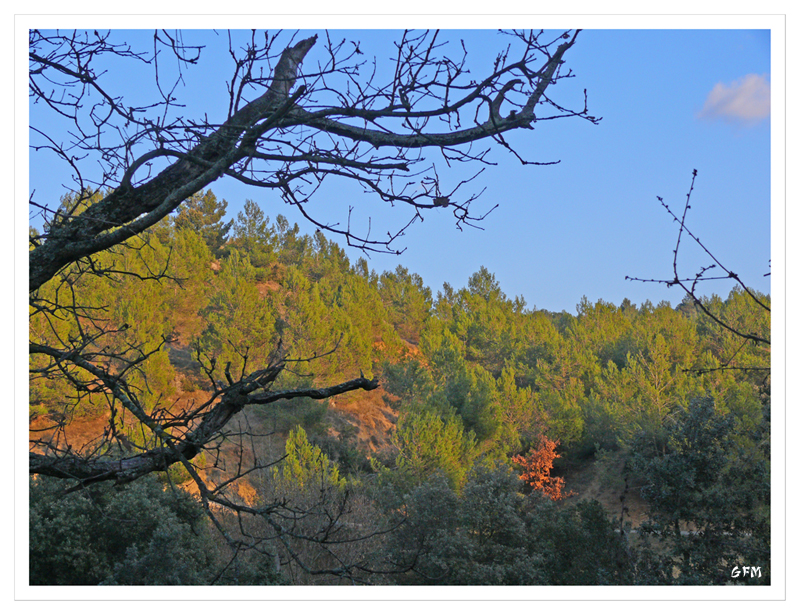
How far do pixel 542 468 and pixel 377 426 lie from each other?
490 cm

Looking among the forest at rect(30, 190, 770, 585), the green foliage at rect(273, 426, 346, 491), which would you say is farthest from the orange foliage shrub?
the green foliage at rect(273, 426, 346, 491)

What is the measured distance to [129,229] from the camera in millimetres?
1548

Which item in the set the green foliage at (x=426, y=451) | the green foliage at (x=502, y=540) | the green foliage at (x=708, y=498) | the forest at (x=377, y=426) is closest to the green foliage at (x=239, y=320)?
the forest at (x=377, y=426)

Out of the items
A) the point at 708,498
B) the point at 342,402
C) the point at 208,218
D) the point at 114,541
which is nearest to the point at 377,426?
the point at 342,402

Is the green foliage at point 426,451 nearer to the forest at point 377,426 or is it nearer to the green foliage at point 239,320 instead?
the forest at point 377,426

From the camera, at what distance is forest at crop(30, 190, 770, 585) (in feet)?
14.4

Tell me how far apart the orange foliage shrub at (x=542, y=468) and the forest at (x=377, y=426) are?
0.20 ft

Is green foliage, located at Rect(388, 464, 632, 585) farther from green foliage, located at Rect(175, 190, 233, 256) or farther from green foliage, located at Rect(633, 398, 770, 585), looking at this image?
green foliage, located at Rect(175, 190, 233, 256)

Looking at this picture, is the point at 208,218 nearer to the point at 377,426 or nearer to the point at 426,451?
the point at 377,426

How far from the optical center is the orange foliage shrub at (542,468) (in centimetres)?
1397
